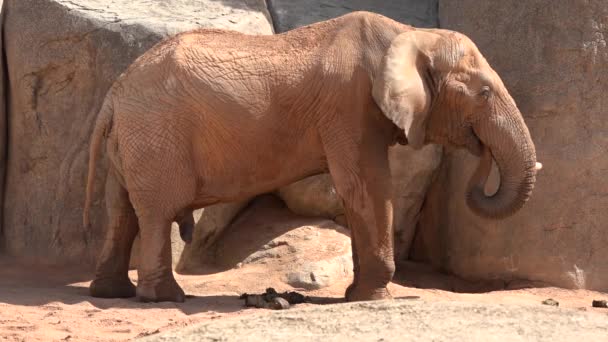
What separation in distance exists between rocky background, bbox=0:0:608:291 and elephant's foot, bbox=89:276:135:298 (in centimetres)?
111

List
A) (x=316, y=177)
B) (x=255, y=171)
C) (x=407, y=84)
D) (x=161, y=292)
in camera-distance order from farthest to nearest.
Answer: (x=316, y=177), (x=255, y=171), (x=161, y=292), (x=407, y=84)

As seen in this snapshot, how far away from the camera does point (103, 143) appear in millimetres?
10664

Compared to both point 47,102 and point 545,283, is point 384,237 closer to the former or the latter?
point 545,283

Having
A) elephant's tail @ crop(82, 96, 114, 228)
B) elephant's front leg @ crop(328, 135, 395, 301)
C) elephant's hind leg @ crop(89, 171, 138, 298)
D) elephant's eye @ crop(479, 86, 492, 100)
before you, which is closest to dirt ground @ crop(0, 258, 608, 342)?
elephant's hind leg @ crop(89, 171, 138, 298)

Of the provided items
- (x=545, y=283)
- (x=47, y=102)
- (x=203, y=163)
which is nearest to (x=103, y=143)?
(x=47, y=102)

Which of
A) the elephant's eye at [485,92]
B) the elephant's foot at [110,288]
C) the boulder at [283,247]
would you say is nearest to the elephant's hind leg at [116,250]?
the elephant's foot at [110,288]

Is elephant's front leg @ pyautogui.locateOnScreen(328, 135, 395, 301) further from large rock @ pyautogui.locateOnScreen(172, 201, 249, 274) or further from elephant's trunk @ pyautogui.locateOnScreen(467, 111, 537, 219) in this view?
large rock @ pyautogui.locateOnScreen(172, 201, 249, 274)

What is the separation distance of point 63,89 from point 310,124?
8.93 ft

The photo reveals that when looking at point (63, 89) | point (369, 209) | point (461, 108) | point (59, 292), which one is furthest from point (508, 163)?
point (63, 89)

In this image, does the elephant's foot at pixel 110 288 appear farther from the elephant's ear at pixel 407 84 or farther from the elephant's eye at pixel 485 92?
the elephant's eye at pixel 485 92

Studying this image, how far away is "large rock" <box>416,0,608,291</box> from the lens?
10.6 meters

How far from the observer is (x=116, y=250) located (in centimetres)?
974

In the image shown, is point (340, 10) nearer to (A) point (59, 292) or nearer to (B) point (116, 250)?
(B) point (116, 250)

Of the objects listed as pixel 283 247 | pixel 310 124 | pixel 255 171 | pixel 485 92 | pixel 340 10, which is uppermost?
pixel 340 10
